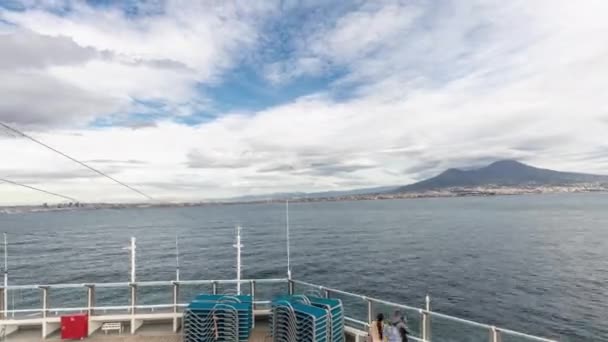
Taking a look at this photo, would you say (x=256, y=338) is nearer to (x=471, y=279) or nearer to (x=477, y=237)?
(x=471, y=279)

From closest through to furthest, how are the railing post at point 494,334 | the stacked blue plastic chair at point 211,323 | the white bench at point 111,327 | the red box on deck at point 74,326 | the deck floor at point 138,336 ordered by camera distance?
the railing post at point 494,334 < the stacked blue plastic chair at point 211,323 < the red box on deck at point 74,326 < the deck floor at point 138,336 < the white bench at point 111,327

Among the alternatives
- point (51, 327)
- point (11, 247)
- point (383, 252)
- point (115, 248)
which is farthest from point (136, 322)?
point (11, 247)

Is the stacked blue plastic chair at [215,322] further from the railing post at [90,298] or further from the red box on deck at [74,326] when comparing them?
the railing post at [90,298]

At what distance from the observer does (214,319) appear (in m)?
7.55

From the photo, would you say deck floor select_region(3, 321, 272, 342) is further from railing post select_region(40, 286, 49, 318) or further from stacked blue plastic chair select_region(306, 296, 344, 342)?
stacked blue plastic chair select_region(306, 296, 344, 342)

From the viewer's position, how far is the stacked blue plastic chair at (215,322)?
7.55m

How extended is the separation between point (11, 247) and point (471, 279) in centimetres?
7396

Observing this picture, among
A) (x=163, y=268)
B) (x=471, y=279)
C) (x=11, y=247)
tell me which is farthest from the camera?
(x=11, y=247)

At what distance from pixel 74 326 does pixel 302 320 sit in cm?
545

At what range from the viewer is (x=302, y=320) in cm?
699

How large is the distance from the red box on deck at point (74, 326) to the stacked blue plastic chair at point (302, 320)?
4.46m

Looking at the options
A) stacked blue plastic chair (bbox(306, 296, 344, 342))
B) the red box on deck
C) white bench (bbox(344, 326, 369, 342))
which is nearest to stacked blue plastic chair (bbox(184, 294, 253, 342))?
stacked blue plastic chair (bbox(306, 296, 344, 342))

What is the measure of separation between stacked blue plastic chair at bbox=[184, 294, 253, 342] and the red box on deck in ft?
8.53

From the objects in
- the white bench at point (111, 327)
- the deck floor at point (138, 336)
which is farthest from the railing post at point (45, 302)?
the white bench at point (111, 327)
